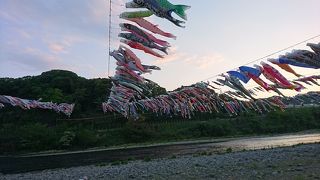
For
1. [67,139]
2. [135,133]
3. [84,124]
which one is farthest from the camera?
[84,124]

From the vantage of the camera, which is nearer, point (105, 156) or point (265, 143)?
point (105, 156)

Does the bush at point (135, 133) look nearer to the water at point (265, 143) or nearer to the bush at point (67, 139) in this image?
the bush at point (67, 139)

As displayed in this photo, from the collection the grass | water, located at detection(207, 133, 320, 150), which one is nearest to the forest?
the grass

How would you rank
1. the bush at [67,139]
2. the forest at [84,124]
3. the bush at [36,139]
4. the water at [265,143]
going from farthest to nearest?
the forest at [84,124] → the bush at [67,139] → the bush at [36,139] → the water at [265,143]

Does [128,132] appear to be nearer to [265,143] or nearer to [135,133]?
[135,133]

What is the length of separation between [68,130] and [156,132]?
1144cm

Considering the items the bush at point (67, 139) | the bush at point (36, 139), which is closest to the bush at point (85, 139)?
the bush at point (67, 139)

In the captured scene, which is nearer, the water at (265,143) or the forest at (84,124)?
the water at (265,143)

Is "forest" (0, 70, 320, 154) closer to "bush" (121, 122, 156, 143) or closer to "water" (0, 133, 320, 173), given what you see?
"bush" (121, 122, 156, 143)

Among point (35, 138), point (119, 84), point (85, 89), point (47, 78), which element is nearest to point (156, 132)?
point (85, 89)

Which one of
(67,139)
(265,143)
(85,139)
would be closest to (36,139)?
(67,139)

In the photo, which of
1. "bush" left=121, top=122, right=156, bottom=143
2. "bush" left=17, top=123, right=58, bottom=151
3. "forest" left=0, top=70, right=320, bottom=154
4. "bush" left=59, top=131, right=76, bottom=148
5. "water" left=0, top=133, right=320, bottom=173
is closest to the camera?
"water" left=0, top=133, right=320, bottom=173

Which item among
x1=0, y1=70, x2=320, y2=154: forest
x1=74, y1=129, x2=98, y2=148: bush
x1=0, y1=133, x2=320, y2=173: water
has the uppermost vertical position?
x1=0, y1=70, x2=320, y2=154: forest

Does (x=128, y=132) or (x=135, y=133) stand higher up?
(x=128, y=132)
